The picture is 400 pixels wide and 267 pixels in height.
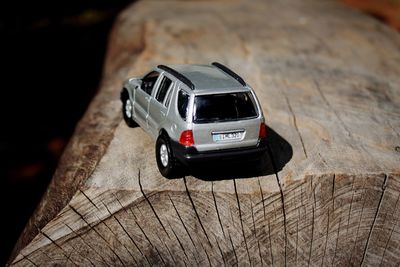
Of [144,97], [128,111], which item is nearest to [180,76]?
[144,97]

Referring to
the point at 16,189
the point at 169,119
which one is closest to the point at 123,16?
the point at 16,189

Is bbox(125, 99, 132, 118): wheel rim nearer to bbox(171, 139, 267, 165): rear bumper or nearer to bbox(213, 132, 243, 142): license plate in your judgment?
bbox(171, 139, 267, 165): rear bumper

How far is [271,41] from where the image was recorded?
10.5m

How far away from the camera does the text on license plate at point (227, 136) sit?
5.39 metres

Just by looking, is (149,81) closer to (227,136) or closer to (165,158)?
(165,158)

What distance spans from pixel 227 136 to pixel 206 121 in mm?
277

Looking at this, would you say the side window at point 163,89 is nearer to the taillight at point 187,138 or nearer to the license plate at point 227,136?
the taillight at point 187,138

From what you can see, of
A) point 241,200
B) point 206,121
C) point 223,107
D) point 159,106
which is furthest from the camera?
point 159,106

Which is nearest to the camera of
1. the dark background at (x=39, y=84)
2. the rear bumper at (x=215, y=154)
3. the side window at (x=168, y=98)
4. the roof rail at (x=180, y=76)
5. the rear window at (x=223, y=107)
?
the rear bumper at (x=215, y=154)

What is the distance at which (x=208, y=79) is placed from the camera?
5.72 metres

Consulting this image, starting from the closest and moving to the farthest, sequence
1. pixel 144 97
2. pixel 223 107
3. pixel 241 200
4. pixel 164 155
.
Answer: pixel 241 200, pixel 223 107, pixel 164 155, pixel 144 97

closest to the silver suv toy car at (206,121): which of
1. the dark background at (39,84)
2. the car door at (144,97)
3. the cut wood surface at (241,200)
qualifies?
the cut wood surface at (241,200)

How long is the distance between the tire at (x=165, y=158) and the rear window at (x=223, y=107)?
45 cm

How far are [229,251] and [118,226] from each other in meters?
1.15
